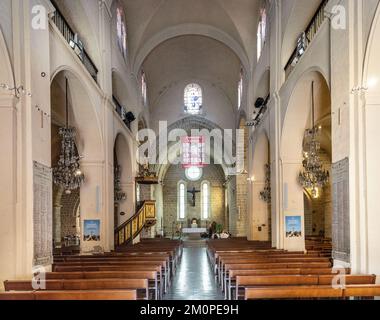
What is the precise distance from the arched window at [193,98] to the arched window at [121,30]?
1001 cm

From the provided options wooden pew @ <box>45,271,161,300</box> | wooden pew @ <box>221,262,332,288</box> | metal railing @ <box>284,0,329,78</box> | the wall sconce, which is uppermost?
metal railing @ <box>284,0,329,78</box>

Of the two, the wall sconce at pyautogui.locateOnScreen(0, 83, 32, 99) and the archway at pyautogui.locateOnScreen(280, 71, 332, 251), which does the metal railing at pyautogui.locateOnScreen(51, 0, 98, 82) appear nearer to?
the wall sconce at pyautogui.locateOnScreen(0, 83, 32, 99)

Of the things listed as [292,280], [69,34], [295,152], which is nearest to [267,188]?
[295,152]

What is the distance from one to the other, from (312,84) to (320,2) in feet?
8.09

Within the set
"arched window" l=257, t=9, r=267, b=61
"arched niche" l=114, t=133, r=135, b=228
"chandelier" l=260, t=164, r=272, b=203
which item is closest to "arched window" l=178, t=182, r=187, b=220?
"arched niche" l=114, t=133, r=135, b=228

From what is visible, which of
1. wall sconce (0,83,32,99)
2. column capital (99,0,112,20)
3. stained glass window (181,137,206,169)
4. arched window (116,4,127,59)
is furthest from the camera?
stained glass window (181,137,206,169)

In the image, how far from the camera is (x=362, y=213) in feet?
28.3

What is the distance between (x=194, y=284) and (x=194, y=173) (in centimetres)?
2773

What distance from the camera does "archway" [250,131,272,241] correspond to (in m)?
21.8

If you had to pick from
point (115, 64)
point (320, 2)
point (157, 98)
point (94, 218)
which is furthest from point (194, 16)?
point (94, 218)

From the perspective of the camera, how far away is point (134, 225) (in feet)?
69.9

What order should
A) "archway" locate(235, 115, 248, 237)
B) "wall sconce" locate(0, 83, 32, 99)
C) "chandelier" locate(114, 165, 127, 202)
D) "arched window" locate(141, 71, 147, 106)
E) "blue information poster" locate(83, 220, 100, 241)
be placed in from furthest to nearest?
"arched window" locate(141, 71, 147, 106)
"archway" locate(235, 115, 248, 237)
"chandelier" locate(114, 165, 127, 202)
"blue information poster" locate(83, 220, 100, 241)
"wall sconce" locate(0, 83, 32, 99)

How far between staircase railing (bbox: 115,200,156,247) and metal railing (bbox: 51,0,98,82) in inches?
273
